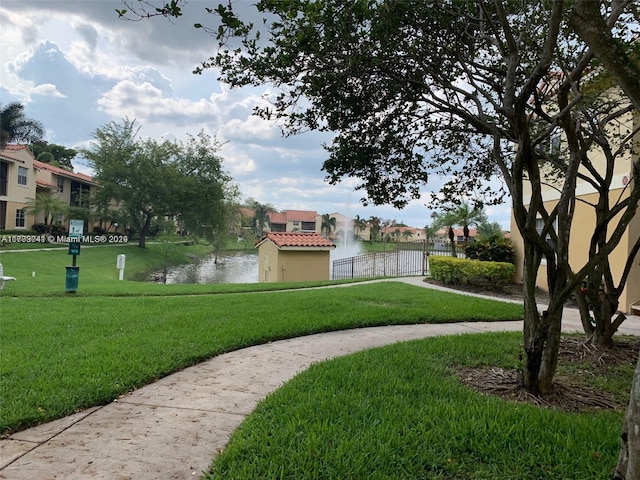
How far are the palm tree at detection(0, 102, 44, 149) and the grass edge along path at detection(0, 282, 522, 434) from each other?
25480 millimetres

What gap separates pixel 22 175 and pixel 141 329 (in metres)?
33.0

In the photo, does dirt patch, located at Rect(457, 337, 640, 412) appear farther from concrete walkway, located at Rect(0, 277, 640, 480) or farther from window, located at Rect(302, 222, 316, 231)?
window, located at Rect(302, 222, 316, 231)

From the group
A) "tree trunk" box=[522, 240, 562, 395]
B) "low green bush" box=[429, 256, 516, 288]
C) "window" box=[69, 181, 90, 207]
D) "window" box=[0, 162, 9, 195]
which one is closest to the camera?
"tree trunk" box=[522, 240, 562, 395]

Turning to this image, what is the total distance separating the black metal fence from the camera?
19.0m

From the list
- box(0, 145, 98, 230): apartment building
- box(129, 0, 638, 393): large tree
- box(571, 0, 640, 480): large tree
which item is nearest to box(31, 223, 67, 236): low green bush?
box(0, 145, 98, 230): apartment building

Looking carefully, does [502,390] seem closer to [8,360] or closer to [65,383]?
[65,383]

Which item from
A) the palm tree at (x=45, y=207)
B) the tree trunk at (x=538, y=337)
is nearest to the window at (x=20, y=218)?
the palm tree at (x=45, y=207)

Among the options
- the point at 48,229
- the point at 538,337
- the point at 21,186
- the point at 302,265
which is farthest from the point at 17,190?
the point at 538,337

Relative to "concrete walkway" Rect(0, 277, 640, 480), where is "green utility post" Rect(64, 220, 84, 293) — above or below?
above

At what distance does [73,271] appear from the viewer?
10.8 meters

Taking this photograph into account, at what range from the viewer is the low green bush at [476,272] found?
1262 cm

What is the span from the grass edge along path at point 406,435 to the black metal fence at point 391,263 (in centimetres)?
1447

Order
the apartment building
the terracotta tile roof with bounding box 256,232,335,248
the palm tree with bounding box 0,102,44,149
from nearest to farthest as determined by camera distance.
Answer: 1. the terracotta tile roof with bounding box 256,232,335,248
2. the palm tree with bounding box 0,102,44,149
3. the apartment building

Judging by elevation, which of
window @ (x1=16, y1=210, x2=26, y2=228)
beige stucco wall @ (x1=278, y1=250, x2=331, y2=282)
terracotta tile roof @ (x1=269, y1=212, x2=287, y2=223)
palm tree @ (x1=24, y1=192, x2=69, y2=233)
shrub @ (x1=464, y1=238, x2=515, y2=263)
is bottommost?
beige stucco wall @ (x1=278, y1=250, x2=331, y2=282)
